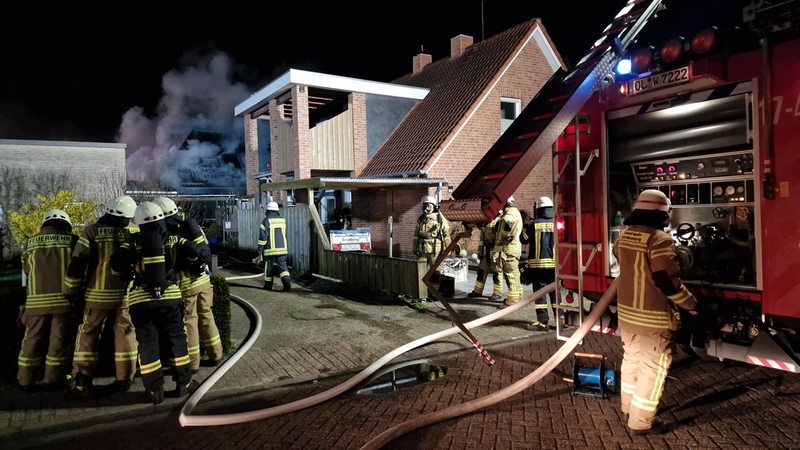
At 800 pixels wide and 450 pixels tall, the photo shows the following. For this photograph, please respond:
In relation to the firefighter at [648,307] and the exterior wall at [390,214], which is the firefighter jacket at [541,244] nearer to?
the firefighter at [648,307]

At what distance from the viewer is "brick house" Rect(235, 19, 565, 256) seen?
603 inches

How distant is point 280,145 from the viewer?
18.3 meters

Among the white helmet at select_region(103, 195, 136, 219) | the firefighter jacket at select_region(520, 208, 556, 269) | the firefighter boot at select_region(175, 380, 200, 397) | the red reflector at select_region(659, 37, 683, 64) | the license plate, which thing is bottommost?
the firefighter boot at select_region(175, 380, 200, 397)

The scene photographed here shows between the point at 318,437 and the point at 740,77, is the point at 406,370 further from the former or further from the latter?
the point at 740,77

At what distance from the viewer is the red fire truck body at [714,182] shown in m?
3.99

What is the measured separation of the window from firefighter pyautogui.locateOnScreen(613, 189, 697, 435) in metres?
13.3

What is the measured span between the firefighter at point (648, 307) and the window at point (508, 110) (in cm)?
1328

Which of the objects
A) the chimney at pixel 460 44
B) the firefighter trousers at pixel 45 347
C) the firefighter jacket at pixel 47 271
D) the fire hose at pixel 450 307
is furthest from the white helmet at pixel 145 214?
the chimney at pixel 460 44

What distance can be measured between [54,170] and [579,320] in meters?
22.8

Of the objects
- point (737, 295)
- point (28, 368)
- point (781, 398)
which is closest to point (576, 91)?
point (737, 295)

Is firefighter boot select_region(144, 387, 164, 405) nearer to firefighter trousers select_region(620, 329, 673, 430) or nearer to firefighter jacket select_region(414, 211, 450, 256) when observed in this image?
firefighter trousers select_region(620, 329, 673, 430)

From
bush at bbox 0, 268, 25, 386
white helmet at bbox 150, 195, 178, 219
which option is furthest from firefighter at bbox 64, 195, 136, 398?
bush at bbox 0, 268, 25, 386

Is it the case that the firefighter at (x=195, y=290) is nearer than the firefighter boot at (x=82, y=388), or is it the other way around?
the firefighter boot at (x=82, y=388)

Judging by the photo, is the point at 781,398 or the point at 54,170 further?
the point at 54,170
